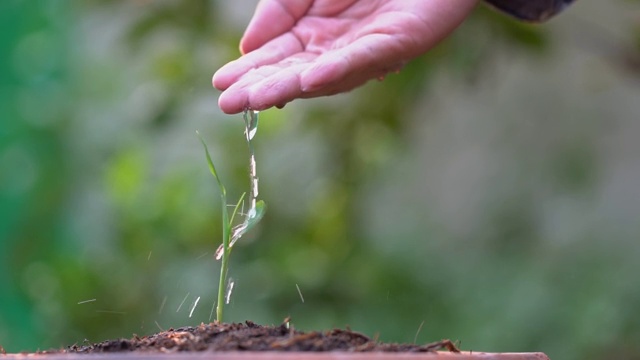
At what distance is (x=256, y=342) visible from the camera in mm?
840

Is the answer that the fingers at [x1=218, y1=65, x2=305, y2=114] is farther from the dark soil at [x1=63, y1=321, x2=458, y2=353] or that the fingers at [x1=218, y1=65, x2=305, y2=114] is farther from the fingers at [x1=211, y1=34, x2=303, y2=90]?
the dark soil at [x1=63, y1=321, x2=458, y2=353]

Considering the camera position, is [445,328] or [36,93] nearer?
[445,328]

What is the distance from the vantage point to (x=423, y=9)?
1405mm

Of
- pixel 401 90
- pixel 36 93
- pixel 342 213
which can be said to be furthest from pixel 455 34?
pixel 36 93

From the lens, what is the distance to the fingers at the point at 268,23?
1490 mm

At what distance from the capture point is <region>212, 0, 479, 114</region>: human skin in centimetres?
121

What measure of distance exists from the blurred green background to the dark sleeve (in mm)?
364

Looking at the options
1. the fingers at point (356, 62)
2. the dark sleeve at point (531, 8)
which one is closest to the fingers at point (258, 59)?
the fingers at point (356, 62)

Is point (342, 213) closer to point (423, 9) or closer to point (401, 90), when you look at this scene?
point (401, 90)

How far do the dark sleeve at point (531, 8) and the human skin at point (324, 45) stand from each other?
232 millimetres

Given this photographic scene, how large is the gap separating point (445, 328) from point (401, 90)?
2.08 ft

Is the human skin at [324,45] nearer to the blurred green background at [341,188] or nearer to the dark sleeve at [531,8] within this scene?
the dark sleeve at [531,8]

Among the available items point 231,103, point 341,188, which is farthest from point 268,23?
point 341,188

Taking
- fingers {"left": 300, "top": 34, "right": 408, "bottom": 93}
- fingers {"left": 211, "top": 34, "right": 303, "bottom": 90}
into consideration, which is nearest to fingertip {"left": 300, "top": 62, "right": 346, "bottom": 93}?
fingers {"left": 300, "top": 34, "right": 408, "bottom": 93}
